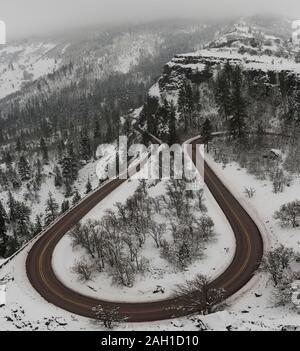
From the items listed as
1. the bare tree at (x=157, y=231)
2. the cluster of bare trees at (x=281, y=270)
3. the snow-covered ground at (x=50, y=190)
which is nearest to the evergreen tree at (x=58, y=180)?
the snow-covered ground at (x=50, y=190)

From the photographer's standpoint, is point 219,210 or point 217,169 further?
point 217,169

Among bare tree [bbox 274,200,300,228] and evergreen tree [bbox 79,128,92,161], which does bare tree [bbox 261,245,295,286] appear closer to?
bare tree [bbox 274,200,300,228]

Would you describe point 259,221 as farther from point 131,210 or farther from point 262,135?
point 262,135

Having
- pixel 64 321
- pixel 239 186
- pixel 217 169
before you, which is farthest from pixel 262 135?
pixel 64 321

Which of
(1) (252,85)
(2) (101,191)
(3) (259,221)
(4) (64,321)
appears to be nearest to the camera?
(4) (64,321)

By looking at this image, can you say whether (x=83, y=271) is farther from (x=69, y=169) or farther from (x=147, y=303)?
(x=69, y=169)

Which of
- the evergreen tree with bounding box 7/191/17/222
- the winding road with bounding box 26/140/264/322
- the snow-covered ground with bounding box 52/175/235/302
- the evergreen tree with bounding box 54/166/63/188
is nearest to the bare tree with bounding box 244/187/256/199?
the winding road with bounding box 26/140/264/322

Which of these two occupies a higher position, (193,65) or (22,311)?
(193,65)

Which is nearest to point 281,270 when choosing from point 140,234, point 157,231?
point 157,231
